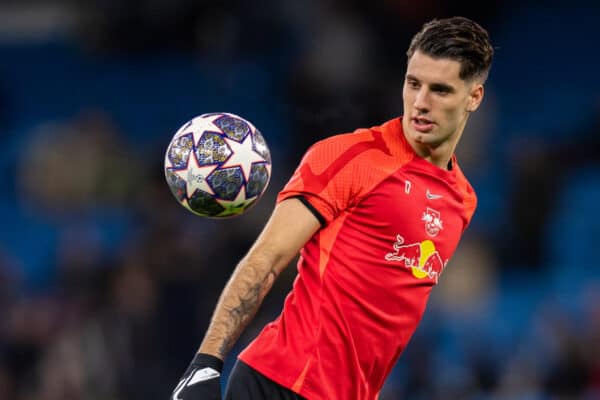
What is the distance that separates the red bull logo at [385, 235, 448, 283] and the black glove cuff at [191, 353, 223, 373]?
81 centimetres

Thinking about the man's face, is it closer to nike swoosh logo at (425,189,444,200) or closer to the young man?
the young man

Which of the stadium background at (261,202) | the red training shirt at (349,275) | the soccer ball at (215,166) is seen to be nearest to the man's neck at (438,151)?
the red training shirt at (349,275)

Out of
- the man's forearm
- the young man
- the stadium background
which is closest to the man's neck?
the young man

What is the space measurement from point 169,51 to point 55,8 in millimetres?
2226

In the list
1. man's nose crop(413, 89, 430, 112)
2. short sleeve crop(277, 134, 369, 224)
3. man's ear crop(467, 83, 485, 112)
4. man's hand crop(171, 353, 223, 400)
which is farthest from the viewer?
man's ear crop(467, 83, 485, 112)

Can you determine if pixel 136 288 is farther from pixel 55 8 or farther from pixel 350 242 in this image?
pixel 55 8

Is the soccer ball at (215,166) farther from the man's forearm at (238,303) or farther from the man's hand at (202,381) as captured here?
the man's hand at (202,381)

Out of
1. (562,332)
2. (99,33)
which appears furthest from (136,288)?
(99,33)

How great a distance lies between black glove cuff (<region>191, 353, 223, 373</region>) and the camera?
3.49 m

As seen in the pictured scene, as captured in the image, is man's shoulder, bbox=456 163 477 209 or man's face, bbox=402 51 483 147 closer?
man's face, bbox=402 51 483 147

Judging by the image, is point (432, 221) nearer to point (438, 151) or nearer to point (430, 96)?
point (438, 151)

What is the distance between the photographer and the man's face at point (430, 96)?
3990 mm

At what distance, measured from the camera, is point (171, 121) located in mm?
13398

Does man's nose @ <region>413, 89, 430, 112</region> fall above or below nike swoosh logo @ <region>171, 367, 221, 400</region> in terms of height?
above
